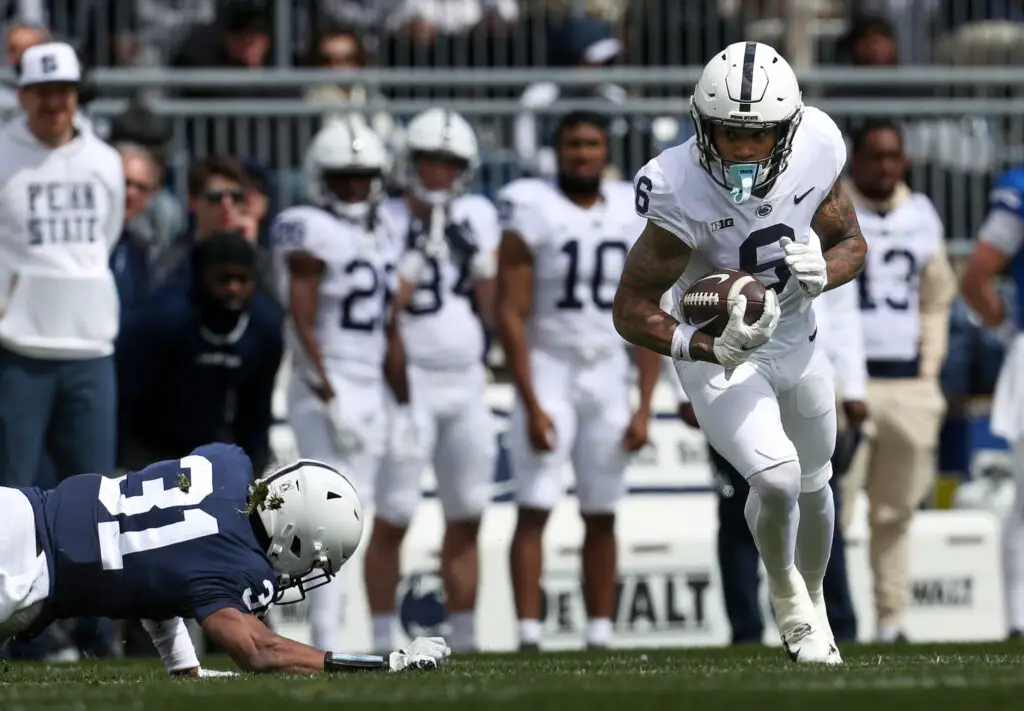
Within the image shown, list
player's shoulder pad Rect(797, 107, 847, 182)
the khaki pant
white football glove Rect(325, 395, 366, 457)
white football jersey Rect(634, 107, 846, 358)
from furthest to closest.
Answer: the khaki pant < white football glove Rect(325, 395, 366, 457) < player's shoulder pad Rect(797, 107, 847, 182) < white football jersey Rect(634, 107, 846, 358)

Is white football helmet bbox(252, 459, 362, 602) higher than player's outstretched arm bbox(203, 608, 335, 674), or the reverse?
white football helmet bbox(252, 459, 362, 602)

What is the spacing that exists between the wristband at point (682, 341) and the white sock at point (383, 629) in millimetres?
3336

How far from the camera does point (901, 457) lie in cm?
1006

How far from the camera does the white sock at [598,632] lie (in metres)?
9.41

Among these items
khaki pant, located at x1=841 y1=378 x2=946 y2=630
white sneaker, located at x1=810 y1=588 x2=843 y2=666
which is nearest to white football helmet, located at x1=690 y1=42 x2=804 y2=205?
white sneaker, located at x1=810 y1=588 x2=843 y2=666

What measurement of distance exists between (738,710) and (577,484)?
484cm

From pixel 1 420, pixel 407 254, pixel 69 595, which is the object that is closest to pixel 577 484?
pixel 407 254

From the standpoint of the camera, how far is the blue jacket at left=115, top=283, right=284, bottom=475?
9.14m

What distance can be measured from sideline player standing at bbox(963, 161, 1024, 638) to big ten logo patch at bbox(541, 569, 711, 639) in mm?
1494

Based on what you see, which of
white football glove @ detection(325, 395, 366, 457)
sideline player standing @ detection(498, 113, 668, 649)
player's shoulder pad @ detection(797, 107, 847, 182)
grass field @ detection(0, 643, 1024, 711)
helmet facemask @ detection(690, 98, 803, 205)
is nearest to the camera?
grass field @ detection(0, 643, 1024, 711)

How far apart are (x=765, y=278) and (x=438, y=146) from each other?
3.42 meters

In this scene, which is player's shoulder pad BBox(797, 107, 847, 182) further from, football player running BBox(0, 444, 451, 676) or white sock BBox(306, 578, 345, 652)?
white sock BBox(306, 578, 345, 652)

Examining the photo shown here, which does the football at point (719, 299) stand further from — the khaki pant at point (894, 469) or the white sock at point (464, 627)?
the khaki pant at point (894, 469)

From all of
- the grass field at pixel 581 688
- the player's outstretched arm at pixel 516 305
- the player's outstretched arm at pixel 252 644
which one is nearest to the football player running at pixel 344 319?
the player's outstretched arm at pixel 516 305
